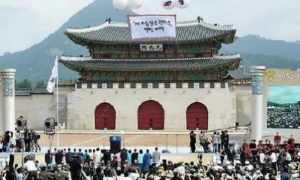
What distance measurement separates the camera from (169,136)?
49.2m

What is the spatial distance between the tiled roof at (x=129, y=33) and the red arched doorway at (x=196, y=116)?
4.97 metres

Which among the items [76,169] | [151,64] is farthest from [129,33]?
[76,169]

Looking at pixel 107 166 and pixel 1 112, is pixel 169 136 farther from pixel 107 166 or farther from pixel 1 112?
pixel 107 166

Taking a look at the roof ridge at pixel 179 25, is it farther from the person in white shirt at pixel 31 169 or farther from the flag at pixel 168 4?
the person in white shirt at pixel 31 169

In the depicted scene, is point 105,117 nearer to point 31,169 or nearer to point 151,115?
point 151,115

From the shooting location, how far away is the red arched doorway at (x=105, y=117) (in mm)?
56938

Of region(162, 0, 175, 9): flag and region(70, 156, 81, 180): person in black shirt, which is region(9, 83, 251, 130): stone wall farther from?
region(70, 156, 81, 180): person in black shirt

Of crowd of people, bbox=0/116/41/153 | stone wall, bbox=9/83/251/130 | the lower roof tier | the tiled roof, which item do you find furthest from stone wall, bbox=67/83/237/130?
crowd of people, bbox=0/116/41/153

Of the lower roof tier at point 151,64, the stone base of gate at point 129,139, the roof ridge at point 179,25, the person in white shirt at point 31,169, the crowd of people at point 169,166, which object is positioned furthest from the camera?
the roof ridge at point 179,25

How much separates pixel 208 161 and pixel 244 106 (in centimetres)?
2137

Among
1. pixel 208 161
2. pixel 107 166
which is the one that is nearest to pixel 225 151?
pixel 208 161

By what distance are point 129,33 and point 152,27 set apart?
2.87 meters

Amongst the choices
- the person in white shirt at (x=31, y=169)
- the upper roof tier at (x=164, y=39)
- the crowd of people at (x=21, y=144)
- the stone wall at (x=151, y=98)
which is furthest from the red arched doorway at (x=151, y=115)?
the person in white shirt at (x=31, y=169)

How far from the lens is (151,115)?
56.7 meters
